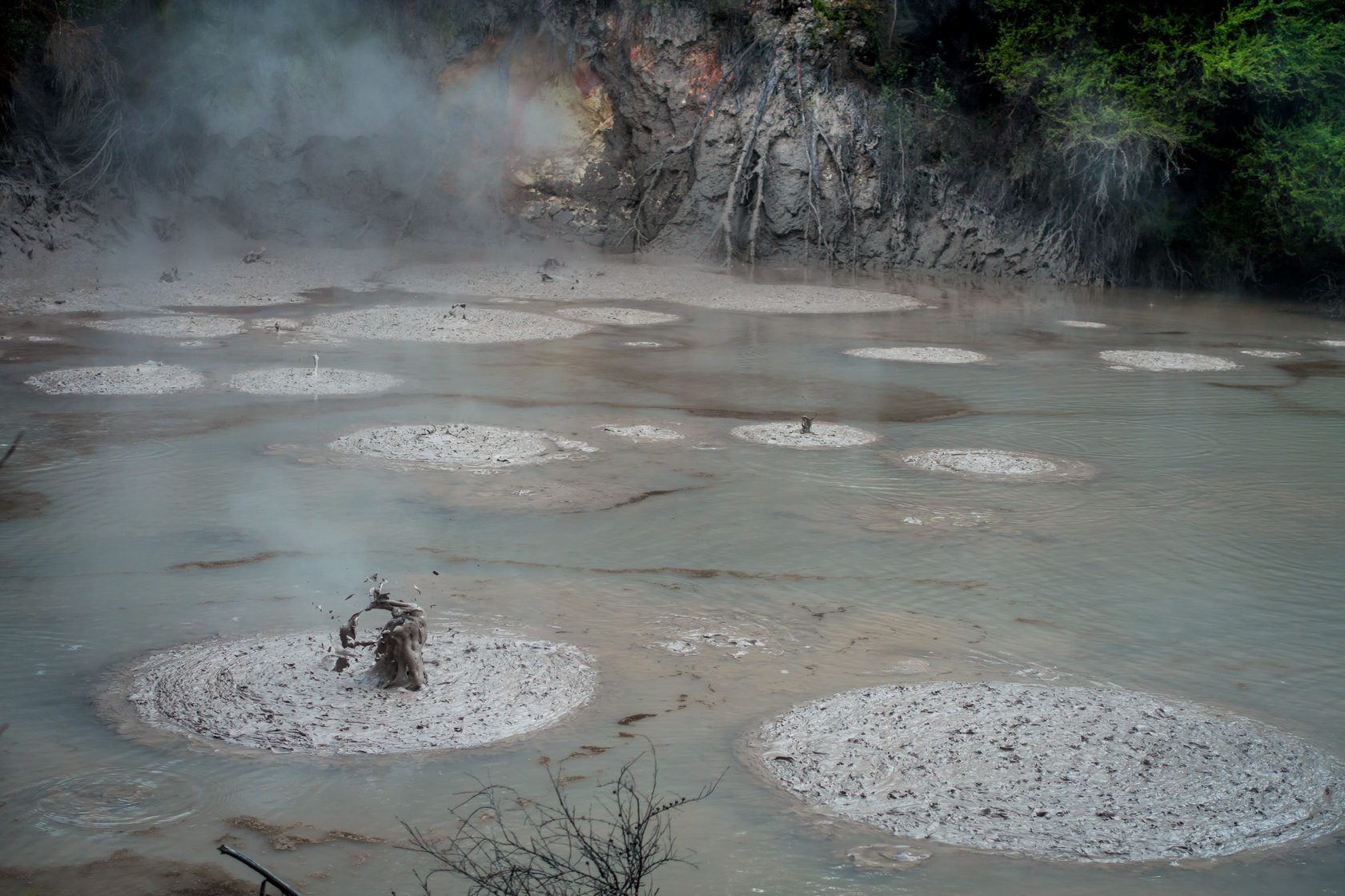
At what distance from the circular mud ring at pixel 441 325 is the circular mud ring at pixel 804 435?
350cm

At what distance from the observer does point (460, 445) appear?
664cm

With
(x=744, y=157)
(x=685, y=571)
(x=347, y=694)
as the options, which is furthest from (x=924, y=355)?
(x=744, y=157)

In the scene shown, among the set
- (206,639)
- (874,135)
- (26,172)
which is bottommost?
(206,639)

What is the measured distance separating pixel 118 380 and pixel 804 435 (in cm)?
447

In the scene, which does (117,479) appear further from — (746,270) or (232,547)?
(746,270)

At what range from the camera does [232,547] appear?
505 cm

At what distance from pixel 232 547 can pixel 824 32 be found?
14.0 m

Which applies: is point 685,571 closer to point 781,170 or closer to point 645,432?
point 645,432

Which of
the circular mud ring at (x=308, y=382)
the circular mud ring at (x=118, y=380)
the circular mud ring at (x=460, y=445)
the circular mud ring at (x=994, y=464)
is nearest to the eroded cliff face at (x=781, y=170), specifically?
the circular mud ring at (x=308, y=382)

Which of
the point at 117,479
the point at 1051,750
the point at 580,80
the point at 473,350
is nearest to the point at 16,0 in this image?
the point at 580,80

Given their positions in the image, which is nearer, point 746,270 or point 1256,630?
point 1256,630

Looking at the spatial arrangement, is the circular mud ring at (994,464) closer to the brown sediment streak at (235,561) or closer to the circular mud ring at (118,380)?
the brown sediment streak at (235,561)

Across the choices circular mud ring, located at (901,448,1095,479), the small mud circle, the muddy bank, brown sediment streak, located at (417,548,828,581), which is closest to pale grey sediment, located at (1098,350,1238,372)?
the small mud circle

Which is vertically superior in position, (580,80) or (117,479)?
(580,80)
